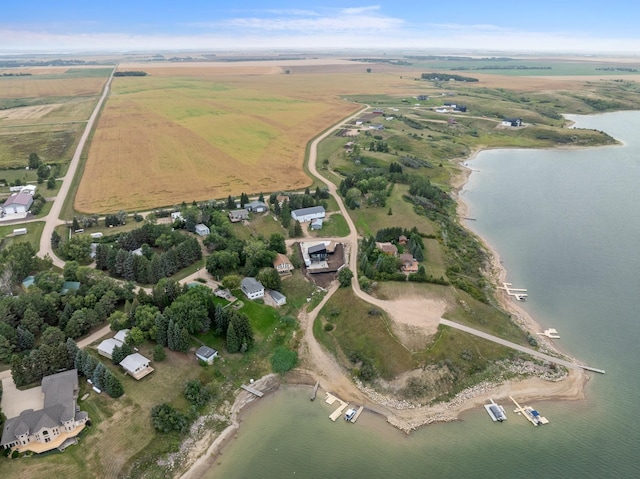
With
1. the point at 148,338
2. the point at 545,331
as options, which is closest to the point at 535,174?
the point at 545,331

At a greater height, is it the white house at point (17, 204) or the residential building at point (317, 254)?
the white house at point (17, 204)

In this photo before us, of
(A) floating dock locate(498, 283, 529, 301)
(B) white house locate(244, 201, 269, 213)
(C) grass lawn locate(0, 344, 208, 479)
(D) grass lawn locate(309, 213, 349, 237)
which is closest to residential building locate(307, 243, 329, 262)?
(D) grass lawn locate(309, 213, 349, 237)

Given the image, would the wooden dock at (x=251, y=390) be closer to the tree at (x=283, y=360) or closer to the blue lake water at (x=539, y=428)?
the blue lake water at (x=539, y=428)

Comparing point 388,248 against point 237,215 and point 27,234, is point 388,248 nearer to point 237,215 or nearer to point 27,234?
point 237,215

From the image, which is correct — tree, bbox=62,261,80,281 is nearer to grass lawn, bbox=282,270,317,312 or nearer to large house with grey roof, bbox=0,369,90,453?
large house with grey roof, bbox=0,369,90,453

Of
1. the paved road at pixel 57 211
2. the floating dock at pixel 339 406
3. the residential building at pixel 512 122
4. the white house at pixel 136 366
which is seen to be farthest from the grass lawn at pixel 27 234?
the residential building at pixel 512 122

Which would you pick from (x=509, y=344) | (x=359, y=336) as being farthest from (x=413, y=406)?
(x=509, y=344)
